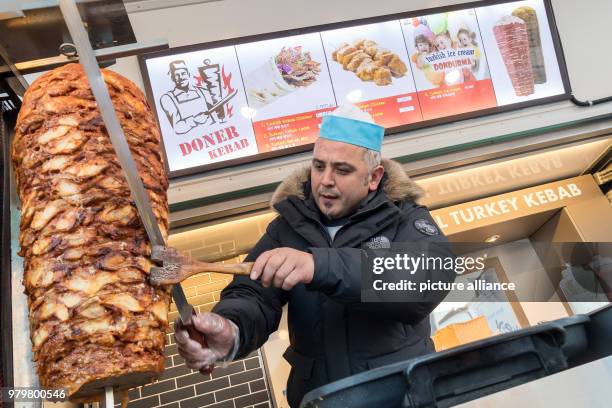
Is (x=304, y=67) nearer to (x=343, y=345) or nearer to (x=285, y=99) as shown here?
(x=285, y=99)

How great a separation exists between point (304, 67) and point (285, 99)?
216mm

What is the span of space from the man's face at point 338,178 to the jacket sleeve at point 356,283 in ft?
1.35

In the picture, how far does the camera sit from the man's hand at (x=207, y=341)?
4.56 feet

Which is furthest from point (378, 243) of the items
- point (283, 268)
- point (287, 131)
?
point (287, 131)

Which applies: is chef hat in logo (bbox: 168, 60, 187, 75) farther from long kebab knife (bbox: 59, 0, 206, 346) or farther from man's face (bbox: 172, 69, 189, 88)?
long kebab knife (bbox: 59, 0, 206, 346)

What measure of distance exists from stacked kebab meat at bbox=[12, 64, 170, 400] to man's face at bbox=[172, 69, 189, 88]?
1.74 metres

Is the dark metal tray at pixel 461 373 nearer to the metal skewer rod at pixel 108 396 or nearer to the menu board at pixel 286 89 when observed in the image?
the metal skewer rod at pixel 108 396

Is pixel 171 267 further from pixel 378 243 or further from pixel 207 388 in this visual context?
pixel 207 388

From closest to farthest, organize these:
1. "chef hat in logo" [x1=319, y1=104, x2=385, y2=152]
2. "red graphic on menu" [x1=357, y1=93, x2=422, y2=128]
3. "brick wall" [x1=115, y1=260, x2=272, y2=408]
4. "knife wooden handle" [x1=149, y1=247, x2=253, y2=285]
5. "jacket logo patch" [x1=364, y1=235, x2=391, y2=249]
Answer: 1. "knife wooden handle" [x1=149, y1=247, x2=253, y2=285]
2. "jacket logo patch" [x1=364, y1=235, x2=391, y2=249]
3. "chef hat in logo" [x1=319, y1=104, x2=385, y2=152]
4. "brick wall" [x1=115, y1=260, x2=272, y2=408]
5. "red graphic on menu" [x1=357, y1=93, x2=422, y2=128]

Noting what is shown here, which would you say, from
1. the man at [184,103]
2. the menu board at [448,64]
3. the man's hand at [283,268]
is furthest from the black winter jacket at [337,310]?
the menu board at [448,64]

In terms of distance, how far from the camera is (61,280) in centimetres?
104

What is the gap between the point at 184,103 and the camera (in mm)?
2977

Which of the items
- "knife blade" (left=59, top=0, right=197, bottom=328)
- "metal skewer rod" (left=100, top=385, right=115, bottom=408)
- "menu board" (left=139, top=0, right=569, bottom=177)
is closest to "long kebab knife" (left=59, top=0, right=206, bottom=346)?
"knife blade" (left=59, top=0, right=197, bottom=328)

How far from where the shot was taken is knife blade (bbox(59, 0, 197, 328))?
974mm
